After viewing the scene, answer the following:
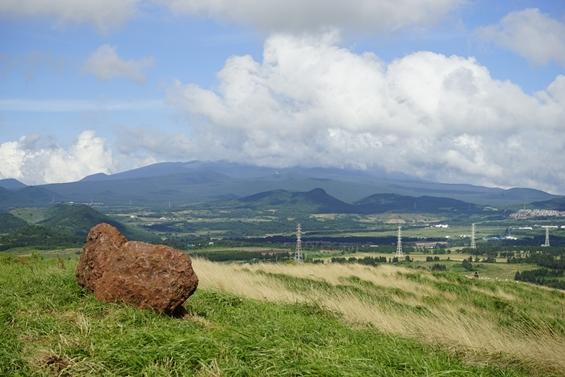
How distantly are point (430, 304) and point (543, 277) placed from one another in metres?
49.0

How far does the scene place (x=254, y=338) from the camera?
8.91 m

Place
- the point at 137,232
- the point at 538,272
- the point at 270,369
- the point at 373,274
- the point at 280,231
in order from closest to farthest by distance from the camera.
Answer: the point at 270,369 < the point at 373,274 < the point at 538,272 < the point at 137,232 < the point at 280,231

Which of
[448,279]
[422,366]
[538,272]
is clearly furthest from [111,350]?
[538,272]

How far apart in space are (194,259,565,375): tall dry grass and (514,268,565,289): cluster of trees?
3161 cm

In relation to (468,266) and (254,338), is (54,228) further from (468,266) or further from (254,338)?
(254,338)

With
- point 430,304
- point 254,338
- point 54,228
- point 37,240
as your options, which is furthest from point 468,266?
point 54,228

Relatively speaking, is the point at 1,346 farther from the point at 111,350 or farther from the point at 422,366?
the point at 422,366

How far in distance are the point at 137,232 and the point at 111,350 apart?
14693cm

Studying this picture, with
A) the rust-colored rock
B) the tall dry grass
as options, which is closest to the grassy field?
the tall dry grass

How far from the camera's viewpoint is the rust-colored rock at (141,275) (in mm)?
10938

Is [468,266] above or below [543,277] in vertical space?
below

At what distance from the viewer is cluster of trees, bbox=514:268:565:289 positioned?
5572 centimetres

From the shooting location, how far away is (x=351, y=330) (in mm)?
10906

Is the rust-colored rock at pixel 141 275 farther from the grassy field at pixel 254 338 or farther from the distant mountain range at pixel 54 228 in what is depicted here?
the distant mountain range at pixel 54 228
